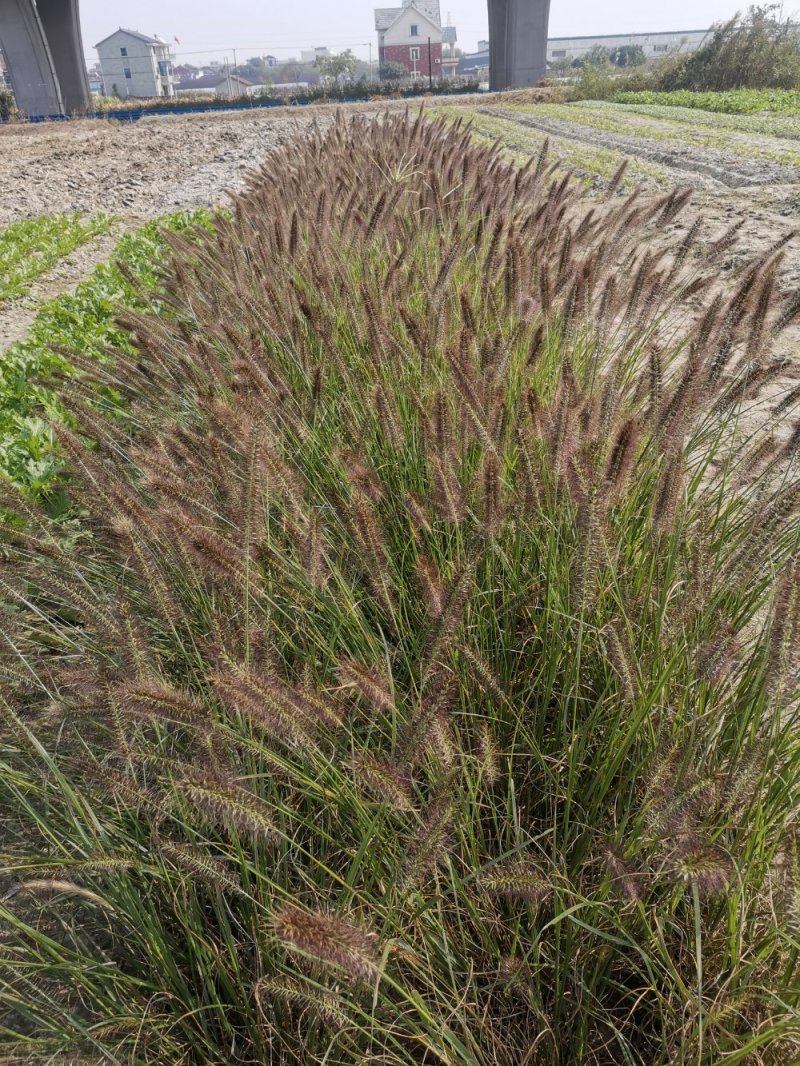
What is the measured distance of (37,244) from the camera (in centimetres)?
934

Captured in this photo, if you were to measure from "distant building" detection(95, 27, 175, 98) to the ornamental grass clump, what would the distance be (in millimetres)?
95648

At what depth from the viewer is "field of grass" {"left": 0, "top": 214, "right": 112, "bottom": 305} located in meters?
7.98

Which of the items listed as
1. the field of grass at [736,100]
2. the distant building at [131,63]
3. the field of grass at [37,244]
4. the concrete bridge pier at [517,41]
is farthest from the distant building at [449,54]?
the field of grass at [37,244]

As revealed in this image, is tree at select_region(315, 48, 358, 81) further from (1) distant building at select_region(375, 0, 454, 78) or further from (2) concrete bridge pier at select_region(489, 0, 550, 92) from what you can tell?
(2) concrete bridge pier at select_region(489, 0, 550, 92)

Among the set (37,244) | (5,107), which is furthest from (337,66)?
(37,244)

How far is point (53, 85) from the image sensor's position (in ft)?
146

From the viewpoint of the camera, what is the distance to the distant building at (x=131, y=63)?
80875 millimetres

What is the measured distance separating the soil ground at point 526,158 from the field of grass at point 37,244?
0.48 ft

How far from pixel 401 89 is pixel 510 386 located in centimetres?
5554

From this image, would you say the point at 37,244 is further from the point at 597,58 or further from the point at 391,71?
the point at 597,58

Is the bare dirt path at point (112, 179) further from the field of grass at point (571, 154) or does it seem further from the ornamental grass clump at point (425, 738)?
the ornamental grass clump at point (425, 738)

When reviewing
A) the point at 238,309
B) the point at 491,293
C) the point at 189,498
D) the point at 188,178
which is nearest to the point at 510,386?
the point at 491,293

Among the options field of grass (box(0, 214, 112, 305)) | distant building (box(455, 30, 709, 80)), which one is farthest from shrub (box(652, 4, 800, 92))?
distant building (box(455, 30, 709, 80))

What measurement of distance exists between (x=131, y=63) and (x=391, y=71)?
30.1 meters
